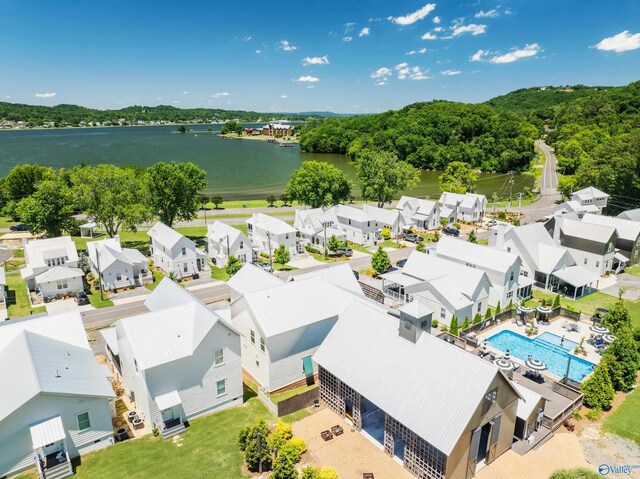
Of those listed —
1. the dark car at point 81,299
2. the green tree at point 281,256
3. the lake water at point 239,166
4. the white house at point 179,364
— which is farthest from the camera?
the lake water at point 239,166

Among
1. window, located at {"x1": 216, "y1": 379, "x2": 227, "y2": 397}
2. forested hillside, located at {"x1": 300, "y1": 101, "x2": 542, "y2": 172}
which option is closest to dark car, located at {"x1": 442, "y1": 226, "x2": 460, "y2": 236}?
window, located at {"x1": 216, "y1": 379, "x2": 227, "y2": 397}

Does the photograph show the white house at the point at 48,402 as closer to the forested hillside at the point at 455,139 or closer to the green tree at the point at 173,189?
the green tree at the point at 173,189

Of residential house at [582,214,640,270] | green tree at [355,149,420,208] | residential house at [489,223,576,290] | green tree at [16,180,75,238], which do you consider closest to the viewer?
residential house at [489,223,576,290]

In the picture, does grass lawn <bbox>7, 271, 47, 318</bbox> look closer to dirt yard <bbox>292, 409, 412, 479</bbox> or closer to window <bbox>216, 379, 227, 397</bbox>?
window <bbox>216, 379, 227, 397</bbox>

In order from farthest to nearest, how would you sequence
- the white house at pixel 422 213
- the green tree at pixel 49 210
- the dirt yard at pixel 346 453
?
the white house at pixel 422 213
the green tree at pixel 49 210
the dirt yard at pixel 346 453

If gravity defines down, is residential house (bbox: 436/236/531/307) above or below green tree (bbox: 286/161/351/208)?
below

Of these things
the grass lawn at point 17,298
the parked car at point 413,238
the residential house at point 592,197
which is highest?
the residential house at point 592,197

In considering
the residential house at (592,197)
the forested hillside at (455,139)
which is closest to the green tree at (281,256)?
the residential house at (592,197)

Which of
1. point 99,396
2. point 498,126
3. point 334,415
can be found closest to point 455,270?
point 334,415
